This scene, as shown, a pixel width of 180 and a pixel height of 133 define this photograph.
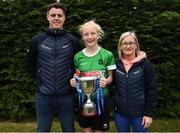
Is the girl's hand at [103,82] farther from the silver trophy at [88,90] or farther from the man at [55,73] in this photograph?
the man at [55,73]

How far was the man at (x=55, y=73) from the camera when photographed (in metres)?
5.07

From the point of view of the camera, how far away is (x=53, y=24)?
5172mm

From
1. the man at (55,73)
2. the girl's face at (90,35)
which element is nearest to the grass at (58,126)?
the man at (55,73)

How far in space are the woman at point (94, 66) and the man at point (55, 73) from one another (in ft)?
0.48

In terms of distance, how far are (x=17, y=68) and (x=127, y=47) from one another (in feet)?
11.7

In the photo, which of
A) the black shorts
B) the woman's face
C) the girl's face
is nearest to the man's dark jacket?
the girl's face

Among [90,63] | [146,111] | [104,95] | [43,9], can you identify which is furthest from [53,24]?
[43,9]

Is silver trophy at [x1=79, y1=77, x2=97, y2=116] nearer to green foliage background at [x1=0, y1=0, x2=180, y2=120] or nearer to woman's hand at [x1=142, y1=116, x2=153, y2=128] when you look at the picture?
woman's hand at [x1=142, y1=116, x2=153, y2=128]

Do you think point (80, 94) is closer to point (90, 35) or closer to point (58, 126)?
point (90, 35)

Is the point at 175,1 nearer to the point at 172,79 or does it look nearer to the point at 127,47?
the point at 172,79

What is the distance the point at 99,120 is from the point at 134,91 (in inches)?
20.8

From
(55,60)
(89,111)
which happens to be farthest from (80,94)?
(55,60)

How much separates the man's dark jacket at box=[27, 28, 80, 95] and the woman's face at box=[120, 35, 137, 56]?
566mm

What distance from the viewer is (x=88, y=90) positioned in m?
4.95
